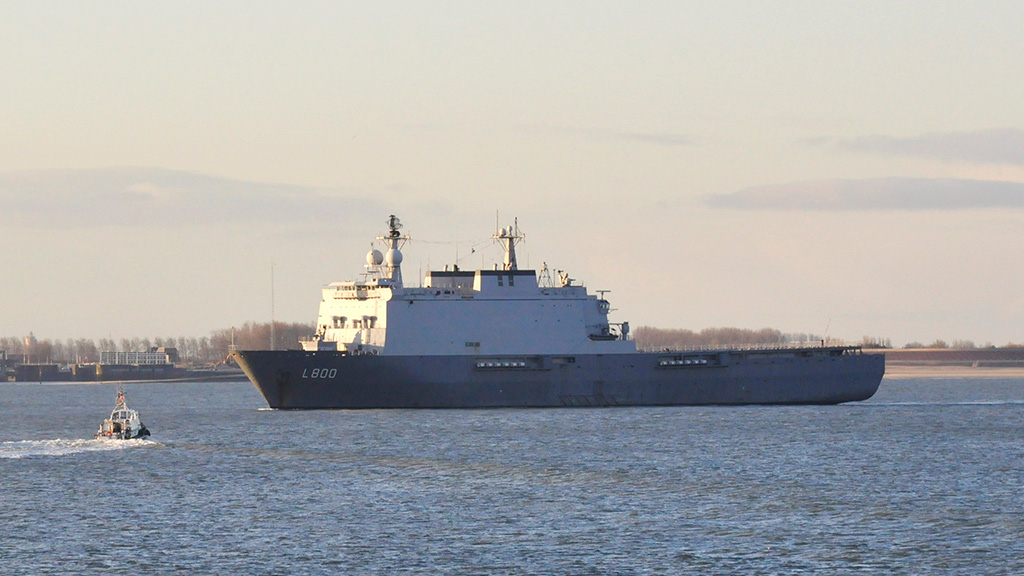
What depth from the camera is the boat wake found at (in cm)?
4397

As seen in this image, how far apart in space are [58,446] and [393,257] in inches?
699

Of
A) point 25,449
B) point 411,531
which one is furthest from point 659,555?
point 25,449

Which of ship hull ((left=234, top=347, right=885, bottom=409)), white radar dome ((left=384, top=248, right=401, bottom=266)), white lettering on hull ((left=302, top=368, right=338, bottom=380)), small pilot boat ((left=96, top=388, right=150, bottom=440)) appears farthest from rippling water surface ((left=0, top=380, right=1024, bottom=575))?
white radar dome ((left=384, top=248, right=401, bottom=266))

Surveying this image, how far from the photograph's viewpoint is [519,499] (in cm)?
3134

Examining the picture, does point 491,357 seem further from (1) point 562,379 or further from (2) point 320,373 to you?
(2) point 320,373

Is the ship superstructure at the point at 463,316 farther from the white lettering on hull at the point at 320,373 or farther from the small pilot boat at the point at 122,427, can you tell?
the small pilot boat at the point at 122,427

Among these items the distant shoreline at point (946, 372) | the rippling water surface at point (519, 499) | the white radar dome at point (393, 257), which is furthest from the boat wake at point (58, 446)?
the distant shoreline at point (946, 372)

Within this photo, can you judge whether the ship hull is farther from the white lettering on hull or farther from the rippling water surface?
the rippling water surface

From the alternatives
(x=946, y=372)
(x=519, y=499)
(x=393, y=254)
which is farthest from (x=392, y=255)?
(x=946, y=372)

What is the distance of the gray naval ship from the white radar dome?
5cm

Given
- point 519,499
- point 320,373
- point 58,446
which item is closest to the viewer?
point 519,499

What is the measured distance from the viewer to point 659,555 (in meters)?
24.2

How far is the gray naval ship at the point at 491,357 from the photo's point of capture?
187 feet

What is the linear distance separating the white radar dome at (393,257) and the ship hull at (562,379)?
16.1 ft
